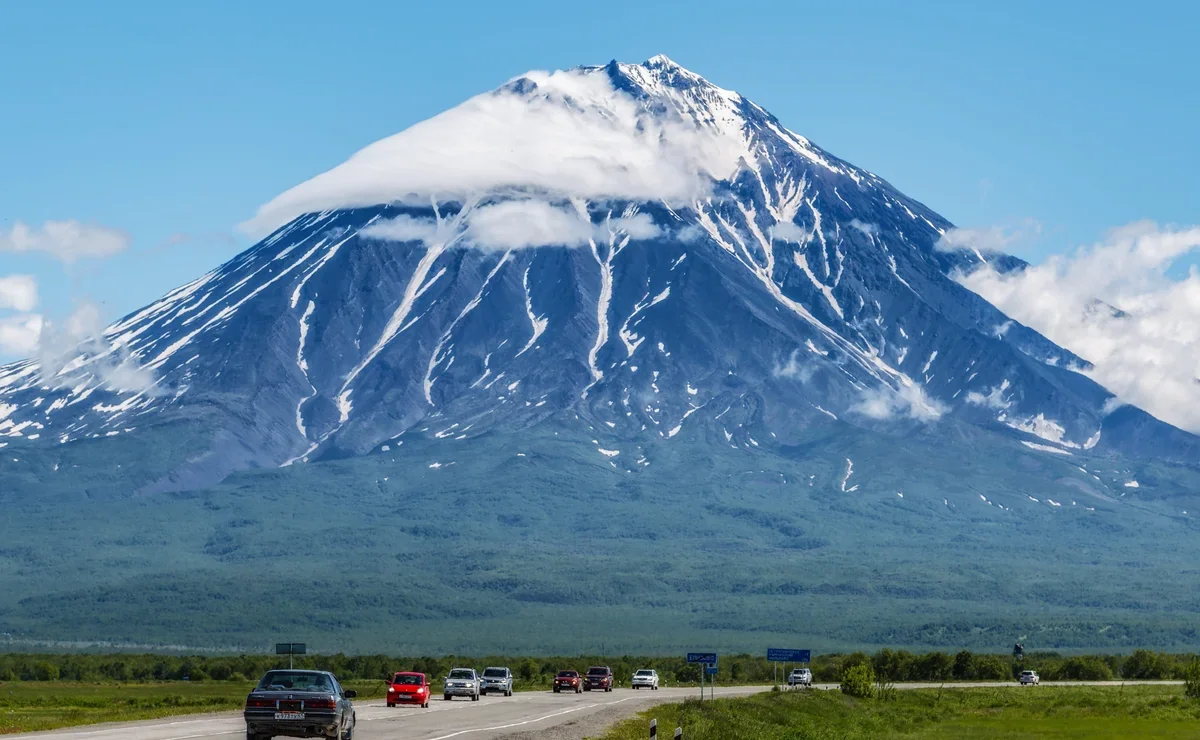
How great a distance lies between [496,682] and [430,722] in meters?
27.7

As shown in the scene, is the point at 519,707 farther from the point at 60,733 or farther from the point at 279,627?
the point at 279,627

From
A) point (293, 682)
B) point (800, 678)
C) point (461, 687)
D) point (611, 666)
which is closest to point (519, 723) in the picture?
point (293, 682)

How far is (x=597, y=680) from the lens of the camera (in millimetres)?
88750

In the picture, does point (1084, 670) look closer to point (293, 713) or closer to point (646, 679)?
point (646, 679)

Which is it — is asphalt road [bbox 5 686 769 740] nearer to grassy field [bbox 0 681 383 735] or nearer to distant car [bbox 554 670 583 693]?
grassy field [bbox 0 681 383 735]

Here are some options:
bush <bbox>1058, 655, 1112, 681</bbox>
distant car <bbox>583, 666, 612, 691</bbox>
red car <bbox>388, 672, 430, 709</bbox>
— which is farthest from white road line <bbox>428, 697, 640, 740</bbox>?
bush <bbox>1058, 655, 1112, 681</bbox>

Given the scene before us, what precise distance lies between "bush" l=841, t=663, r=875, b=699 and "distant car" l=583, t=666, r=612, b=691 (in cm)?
1134

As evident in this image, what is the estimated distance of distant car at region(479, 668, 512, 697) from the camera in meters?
79.6

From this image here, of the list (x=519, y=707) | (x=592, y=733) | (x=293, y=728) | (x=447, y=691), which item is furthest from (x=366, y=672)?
(x=293, y=728)

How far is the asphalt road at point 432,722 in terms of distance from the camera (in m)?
44.8

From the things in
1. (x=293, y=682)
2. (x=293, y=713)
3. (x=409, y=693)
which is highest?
(x=293, y=682)

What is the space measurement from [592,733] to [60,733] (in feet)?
44.8

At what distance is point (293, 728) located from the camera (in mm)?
40969

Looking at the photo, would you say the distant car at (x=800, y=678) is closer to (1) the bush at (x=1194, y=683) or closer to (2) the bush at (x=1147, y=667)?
(1) the bush at (x=1194, y=683)
